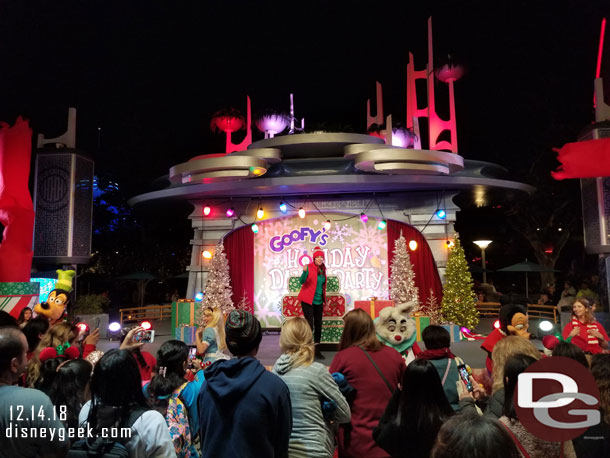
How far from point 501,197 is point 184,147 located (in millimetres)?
17078

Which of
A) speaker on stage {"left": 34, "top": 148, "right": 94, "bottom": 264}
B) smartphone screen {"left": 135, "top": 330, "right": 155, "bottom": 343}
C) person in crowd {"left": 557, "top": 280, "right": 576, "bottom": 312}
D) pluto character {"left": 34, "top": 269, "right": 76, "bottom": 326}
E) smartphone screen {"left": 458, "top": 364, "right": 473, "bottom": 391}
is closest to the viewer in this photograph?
smartphone screen {"left": 458, "top": 364, "right": 473, "bottom": 391}

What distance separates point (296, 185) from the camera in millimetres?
11852

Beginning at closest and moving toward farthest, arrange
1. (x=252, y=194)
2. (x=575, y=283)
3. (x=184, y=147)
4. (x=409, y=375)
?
1. (x=409, y=375)
2. (x=252, y=194)
3. (x=575, y=283)
4. (x=184, y=147)

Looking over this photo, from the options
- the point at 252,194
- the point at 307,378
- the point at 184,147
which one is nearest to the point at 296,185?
the point at 252,194

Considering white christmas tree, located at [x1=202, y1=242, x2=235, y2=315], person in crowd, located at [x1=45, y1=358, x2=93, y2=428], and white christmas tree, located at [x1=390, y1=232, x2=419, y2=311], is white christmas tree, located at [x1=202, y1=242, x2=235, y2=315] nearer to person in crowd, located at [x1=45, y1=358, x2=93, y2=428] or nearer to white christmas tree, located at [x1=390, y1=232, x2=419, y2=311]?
white christmas tree, located at [x1=390, y1=232, x2=419, y2=311]

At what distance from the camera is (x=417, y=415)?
243cm

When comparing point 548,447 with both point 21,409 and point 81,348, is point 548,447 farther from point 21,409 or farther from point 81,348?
point 81,348

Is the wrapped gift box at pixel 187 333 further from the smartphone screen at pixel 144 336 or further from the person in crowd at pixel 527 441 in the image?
the person in crowd at pixel 527 441

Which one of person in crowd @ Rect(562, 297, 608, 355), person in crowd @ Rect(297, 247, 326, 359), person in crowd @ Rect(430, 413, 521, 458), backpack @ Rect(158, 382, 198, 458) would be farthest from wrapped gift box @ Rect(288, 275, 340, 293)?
person in crowd @ Rect(430, 413, 521, 458)

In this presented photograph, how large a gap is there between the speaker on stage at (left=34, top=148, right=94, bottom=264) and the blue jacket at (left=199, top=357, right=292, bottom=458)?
12063 millimetres

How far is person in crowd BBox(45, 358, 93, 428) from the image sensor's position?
3.09 meters

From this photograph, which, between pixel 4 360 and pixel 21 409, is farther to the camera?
pixel 4 360

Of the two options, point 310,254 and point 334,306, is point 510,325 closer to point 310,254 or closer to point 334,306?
point 334,306

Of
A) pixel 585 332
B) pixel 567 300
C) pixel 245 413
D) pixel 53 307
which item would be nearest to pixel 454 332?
pixel 567 300
